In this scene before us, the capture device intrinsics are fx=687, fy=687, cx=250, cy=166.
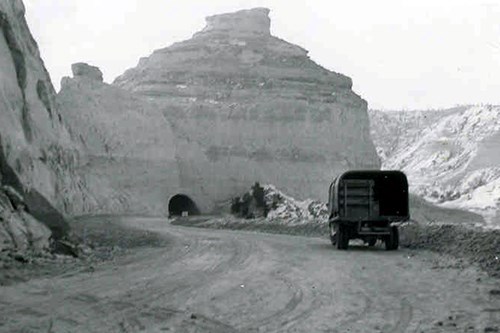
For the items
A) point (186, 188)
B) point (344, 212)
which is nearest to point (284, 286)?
point (344, 212)

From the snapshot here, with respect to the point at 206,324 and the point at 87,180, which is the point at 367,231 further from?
the point at 87,180

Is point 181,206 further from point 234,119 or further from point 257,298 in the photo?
point 257,298

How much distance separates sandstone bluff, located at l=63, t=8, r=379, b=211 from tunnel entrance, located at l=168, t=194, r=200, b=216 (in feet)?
2.84

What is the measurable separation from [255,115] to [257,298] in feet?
156

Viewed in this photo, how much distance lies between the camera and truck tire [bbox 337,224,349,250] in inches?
747

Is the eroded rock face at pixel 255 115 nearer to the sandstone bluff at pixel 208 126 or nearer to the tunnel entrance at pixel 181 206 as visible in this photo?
the sandstone bluff at pixel 208 126

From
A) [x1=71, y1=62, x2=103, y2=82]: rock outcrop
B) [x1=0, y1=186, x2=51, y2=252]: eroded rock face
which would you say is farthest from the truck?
[x1=71, y1=62, x2=103, y2=82]: rock outcrop

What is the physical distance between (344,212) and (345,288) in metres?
8.14

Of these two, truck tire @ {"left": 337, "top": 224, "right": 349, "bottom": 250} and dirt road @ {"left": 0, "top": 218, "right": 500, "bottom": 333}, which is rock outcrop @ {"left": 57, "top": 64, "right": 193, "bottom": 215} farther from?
dirt road @ {"left": 0, "top": 218, "right": 500, "bottom": 333}

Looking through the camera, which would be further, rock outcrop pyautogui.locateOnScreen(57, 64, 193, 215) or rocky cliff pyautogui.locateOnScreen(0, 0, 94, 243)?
rock outcrop pyautogui.locateOnScreen(57, 64, 193, 215)

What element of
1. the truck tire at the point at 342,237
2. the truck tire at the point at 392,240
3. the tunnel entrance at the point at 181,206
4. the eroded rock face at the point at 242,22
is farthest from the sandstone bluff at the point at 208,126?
the truck tire at the point at 392,240

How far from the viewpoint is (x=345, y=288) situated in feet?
35.6

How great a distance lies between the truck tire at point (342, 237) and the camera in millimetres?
18977

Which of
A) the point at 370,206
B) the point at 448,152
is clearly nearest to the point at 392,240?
the point at 370,206
